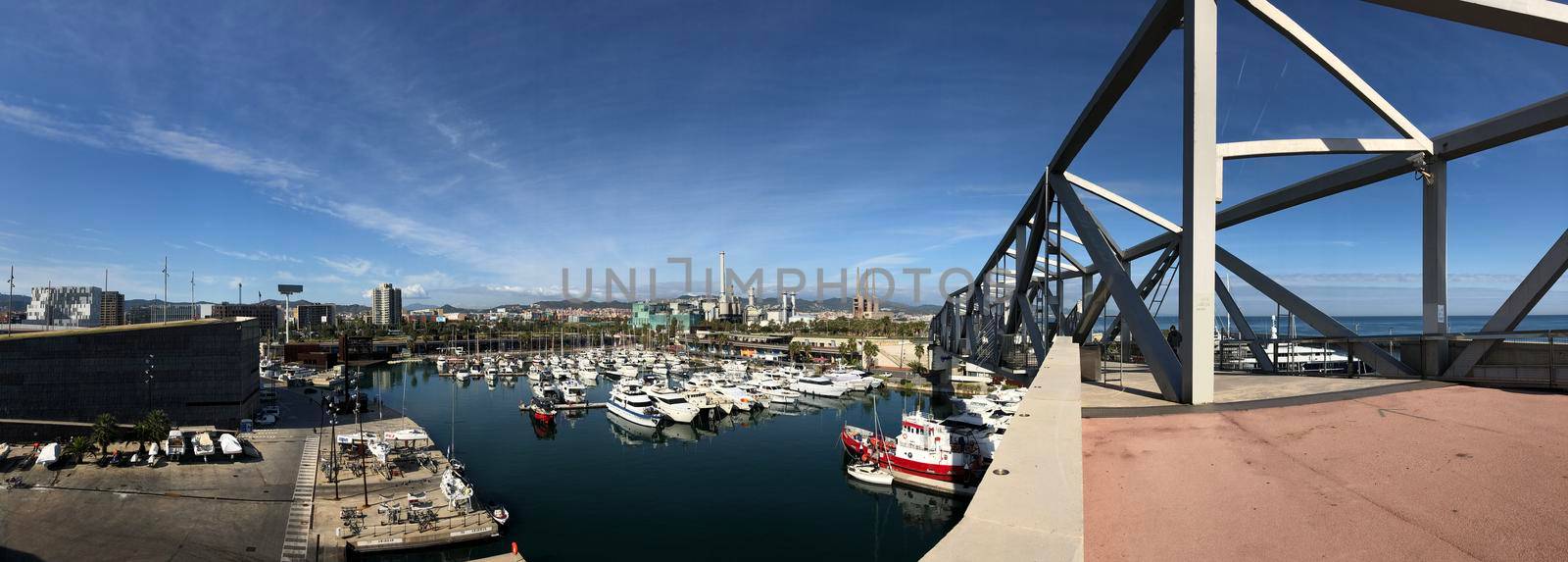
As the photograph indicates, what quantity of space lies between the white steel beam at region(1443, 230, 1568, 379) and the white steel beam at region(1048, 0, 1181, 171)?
5.02m

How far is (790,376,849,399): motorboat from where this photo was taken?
174ft

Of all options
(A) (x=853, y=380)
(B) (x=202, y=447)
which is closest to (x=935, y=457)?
(A) (x=853, y=380)

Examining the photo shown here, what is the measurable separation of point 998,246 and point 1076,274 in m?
3.69

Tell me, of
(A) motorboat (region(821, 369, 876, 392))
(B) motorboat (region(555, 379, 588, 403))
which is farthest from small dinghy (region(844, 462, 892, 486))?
(B) motorboat (region(555, 379, 588, 403))

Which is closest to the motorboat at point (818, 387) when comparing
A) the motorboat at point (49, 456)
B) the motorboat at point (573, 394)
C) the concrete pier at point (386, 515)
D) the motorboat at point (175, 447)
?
the motorboat at point (573, 394)

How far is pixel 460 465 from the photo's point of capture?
28031 millimetres

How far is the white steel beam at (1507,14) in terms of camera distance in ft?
16.2

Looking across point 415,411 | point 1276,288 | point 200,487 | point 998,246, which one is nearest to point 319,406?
point 415,411

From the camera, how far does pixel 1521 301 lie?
770 centimetres

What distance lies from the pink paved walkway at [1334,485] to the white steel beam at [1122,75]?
17.1 ft

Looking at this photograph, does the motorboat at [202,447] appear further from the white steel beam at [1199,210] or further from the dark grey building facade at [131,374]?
the white steel beam at [1199,210]

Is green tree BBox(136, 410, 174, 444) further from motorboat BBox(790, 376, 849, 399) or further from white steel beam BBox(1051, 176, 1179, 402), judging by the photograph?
white steel beam BBox(1051, 176, 1179, 402)

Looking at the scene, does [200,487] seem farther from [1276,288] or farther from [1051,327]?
[1276,288]

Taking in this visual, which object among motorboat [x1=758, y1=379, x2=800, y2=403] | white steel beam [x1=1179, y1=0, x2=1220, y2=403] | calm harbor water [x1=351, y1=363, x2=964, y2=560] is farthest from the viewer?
motorboat [x1=758, y1=379, x2=800, y2=403]
